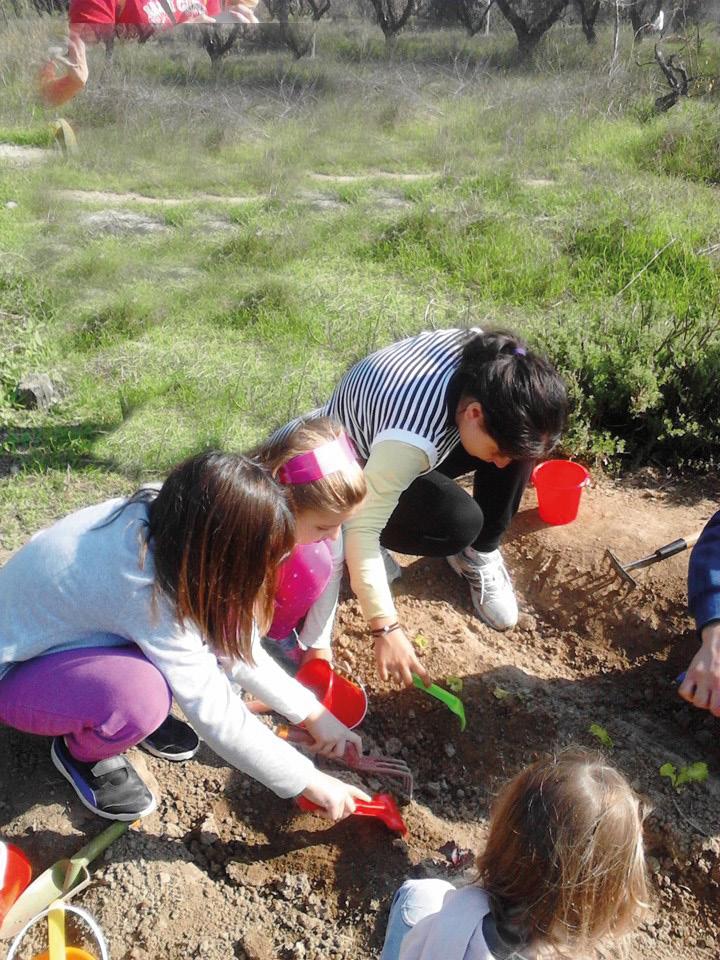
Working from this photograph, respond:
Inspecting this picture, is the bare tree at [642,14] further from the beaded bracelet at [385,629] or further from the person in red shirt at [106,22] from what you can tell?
the beaded bracelet at [385,629]

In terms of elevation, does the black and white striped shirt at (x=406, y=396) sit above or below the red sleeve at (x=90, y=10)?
below

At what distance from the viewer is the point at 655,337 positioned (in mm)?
3432

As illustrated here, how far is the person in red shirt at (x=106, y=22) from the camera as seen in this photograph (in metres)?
3.71

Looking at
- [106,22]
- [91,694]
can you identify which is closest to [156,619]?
[91,694]

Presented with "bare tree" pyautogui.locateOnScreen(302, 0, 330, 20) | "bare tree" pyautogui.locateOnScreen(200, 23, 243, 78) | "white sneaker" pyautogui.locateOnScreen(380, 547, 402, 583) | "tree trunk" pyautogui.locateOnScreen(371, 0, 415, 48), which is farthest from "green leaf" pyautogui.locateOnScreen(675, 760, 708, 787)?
"tree trunk" pyautogui.locateOnScreen(371, 0, 415, 48)

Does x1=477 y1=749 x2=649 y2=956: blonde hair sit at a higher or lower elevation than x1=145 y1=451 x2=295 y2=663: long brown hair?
lower

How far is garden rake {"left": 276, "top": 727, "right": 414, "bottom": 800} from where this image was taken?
2.09 m

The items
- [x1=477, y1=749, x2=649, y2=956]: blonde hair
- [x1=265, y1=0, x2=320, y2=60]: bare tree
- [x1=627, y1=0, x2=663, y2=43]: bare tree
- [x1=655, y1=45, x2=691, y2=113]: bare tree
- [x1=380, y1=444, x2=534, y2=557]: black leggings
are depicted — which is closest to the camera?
Answer: [x1=477, y1=749, x2=649, y2=956]: blonde hair

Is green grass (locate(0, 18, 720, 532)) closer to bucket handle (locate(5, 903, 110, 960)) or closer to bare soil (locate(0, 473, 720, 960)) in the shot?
bare soil (locate(0, 473, 720, 960))

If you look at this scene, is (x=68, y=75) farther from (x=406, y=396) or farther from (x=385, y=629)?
(x=385, y=629)

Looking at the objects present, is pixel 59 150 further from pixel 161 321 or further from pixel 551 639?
pixel 551 639

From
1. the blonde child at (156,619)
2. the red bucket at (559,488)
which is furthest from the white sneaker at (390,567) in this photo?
the blonde child at (156,619)

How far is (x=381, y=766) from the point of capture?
2111 millimetres

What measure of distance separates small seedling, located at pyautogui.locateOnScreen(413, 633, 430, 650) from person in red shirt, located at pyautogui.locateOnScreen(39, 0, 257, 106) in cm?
300
